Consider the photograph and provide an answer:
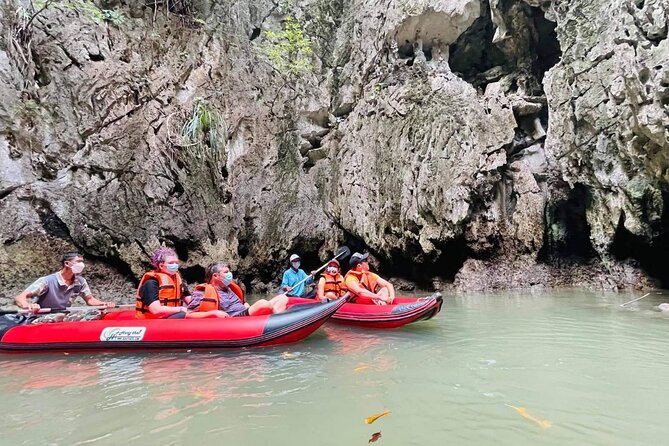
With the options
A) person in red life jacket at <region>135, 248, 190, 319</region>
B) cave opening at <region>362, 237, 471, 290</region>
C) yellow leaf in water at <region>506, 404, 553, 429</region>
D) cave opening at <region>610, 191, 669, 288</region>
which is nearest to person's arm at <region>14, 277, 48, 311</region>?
person in red life jacket at <region>135, 248, 190, 319</region>

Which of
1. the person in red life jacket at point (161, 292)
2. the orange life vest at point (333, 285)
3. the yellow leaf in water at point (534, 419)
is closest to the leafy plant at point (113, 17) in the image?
the person in red life jacket at point (161, 292)

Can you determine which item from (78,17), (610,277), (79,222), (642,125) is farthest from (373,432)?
(78,17)

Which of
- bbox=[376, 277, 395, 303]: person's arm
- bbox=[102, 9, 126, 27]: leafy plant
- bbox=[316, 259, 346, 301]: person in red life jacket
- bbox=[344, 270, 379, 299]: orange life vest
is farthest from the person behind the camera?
bbox=[102, 9, 126, 27]: leafy plant

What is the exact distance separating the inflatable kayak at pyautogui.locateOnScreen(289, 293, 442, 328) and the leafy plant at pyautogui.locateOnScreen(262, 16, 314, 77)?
9.84 m

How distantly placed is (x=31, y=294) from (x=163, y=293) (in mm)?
1618

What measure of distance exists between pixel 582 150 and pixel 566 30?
114 inches

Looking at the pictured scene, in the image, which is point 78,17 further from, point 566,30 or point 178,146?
point 566,30

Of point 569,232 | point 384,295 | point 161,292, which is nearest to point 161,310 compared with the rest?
point 161,292

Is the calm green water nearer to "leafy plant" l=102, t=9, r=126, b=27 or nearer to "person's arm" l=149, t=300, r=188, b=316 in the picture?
"person's arm" l=149, t=300, r=188, b=316

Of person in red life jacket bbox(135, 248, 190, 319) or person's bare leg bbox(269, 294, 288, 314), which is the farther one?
person's bare leg bbox(269, 294, 288, 314)

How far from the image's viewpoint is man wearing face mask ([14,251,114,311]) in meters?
5.02

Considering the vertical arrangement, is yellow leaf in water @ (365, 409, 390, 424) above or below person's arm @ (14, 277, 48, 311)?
below

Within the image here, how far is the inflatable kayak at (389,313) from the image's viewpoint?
5340mm

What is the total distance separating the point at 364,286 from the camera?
677 centimetres
